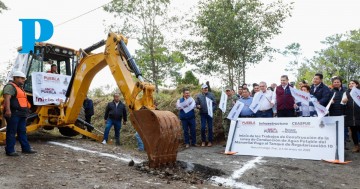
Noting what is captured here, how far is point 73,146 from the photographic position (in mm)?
8219

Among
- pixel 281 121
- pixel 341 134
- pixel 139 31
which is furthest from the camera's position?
pixel 139 31

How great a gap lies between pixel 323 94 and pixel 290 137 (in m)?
1.35

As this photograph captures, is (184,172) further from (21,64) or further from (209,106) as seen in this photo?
(21,64)

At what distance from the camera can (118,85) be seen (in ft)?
21.8

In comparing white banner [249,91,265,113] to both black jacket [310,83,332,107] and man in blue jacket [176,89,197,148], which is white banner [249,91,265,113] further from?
man in blue jacket [176,89,197,148]

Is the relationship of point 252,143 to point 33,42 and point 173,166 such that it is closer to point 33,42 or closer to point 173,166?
point 173,166

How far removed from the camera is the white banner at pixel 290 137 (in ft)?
23.5

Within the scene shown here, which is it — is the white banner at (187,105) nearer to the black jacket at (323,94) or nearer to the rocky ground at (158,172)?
the rocky ground at (158,172)

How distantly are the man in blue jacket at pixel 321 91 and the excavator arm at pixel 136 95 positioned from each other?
4033 mm

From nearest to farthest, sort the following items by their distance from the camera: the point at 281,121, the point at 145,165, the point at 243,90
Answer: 1. the point at 145,165
2. the point at 281,121
3. the point at 243,90

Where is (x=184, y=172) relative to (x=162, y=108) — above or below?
below

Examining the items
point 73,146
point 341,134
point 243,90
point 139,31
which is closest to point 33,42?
point 73,146

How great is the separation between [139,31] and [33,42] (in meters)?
10.3

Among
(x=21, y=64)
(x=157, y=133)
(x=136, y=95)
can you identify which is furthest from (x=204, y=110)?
(x=21, y=64)
